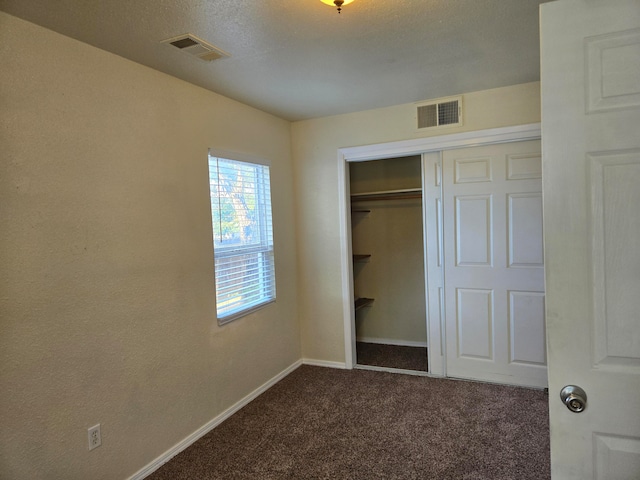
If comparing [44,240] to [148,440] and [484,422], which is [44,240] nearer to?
[148,440]

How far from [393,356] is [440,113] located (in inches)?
97.5

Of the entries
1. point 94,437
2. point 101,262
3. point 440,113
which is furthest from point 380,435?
point 440,113

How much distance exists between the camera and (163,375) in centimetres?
249

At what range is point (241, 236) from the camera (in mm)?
3234

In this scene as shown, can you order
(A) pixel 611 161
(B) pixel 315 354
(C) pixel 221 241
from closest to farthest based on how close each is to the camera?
1. (A) pixel 611 161
2. (C) pixel 221 241
3. (B) pixel 315 354

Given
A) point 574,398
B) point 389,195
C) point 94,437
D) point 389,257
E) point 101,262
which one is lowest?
point 94,437

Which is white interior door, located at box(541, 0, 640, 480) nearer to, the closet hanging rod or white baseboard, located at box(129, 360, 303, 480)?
white baseboard, located at box(129, 360, 303, 480)

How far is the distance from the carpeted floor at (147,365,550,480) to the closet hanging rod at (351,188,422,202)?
196 cm

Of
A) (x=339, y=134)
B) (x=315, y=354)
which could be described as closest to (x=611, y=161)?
(x=339, y=134)

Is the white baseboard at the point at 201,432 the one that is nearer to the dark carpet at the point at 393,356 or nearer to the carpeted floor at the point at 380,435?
the carpeted floor at the point at 380,435

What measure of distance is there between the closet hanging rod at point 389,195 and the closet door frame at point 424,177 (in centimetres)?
73

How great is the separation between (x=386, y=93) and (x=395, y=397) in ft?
8.04

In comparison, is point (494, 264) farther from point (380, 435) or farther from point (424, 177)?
point (380, 435)

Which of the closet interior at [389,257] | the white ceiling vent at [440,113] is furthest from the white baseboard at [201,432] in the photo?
the white ceiling vent at [440,113]
